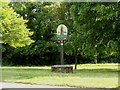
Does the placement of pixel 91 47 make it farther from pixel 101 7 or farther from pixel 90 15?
pixel 101 7

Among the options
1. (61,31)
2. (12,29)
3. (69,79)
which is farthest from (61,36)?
(12,29)

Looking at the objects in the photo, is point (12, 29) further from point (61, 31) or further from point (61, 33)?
point (61, 31)

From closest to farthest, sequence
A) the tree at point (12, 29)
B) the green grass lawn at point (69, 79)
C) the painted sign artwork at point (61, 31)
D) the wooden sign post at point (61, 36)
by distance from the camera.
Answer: the green grass lawn at point (69, 79) < the wooden sign post at point (61, 36) < the painted sign artwork at point (61, 31) < the tree at point (12, 29)

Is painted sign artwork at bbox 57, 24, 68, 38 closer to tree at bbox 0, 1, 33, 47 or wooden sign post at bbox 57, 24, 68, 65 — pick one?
wooden sign post at bbox 57, 24, 68, 65

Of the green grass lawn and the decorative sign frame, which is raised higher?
the decorative sign frame

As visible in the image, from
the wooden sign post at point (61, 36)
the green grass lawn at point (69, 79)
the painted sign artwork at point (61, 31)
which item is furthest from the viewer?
the painted sign artwork at point (61, 31)

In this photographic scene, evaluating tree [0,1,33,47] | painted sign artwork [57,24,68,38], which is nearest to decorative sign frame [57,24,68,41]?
painted sign artwork [57,24,68,38]

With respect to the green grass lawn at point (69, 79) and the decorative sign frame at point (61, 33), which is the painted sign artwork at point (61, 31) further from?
the green grass lawn at point (69, 79)

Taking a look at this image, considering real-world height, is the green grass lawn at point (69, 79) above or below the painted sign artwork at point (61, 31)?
below

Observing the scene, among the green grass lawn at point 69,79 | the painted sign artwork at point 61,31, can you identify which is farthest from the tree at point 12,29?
the green grass lawn at point 69,79

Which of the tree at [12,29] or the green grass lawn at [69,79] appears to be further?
the tree at [12,29]

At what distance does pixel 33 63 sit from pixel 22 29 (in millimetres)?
6894

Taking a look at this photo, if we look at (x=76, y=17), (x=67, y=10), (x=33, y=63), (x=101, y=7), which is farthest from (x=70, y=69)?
(x=33, y=63)

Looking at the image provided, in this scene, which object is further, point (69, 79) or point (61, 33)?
point (61, 33)
